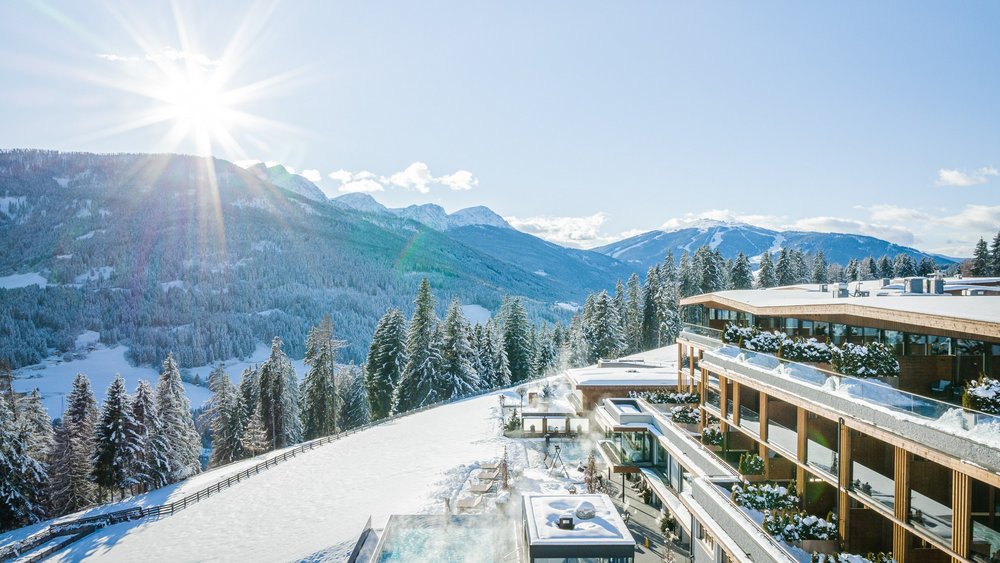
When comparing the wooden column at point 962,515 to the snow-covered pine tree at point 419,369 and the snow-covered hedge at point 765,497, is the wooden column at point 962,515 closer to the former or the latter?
the snow-covered hedge at point 765,497

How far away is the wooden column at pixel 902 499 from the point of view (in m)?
10.0

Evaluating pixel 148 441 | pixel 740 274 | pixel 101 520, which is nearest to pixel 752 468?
pixel 101 520

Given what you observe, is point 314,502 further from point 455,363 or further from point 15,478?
point 455,363

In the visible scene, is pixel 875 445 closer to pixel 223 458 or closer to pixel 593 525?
pixel 593 525

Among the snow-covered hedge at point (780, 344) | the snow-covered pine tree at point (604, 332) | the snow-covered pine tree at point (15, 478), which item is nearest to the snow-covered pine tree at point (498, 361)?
the snow-covered pine tree at point (604, 332)

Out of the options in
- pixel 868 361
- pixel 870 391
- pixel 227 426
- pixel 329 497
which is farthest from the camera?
pixel 227 426

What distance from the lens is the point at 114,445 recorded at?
37.3 meters

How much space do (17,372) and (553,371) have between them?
157 m

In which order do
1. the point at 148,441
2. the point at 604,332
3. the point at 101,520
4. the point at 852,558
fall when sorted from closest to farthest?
the point at 852,558 < the point at 101,520 < the point at 148,441 < the point at 604,332

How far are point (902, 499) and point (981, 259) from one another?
77410 millimetres

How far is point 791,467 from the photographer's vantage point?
54.4 feet

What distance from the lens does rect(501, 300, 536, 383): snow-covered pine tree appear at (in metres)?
61.0

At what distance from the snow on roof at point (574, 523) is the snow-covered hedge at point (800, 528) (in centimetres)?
419

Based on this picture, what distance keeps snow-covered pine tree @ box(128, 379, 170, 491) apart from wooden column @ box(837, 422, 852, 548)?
138 ft
